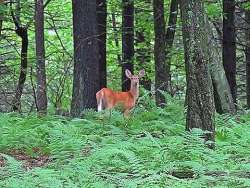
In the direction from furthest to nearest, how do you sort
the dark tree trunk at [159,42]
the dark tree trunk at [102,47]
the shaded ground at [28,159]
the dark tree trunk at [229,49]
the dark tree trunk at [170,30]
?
1. the dark tree trunk at [170,30]
2. the dark tree trunk at [229,49]
3. the dark tree trunk at [102,47]
4. the dark tree trunk at [159,42]
5. the shaded ground at [28,159]

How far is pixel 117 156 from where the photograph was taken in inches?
269

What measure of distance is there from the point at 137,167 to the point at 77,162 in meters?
0.80

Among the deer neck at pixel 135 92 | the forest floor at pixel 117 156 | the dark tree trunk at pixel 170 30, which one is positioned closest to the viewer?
the forest floor at pixel 117 156

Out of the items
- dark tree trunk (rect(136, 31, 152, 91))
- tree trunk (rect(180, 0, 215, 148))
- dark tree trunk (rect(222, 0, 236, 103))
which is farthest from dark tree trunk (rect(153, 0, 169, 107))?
tree trunk (rect(180, 0, 215, 148))

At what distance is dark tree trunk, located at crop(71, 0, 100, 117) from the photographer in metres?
12.4

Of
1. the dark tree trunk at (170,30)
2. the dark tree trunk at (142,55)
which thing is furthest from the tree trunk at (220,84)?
the dark tree trunk at (142,55)

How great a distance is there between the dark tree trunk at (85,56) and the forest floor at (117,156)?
2.23 metres

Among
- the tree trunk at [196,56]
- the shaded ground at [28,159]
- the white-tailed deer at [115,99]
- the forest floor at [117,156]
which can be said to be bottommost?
the shaded ground at [28,159]

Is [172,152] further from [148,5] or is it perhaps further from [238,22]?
[238,22]

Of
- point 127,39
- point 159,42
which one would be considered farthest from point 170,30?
point 159,42

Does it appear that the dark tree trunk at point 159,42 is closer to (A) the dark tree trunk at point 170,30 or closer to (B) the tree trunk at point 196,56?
(A) the dark tree trunk at point 170,30

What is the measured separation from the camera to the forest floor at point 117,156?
5.59 metres

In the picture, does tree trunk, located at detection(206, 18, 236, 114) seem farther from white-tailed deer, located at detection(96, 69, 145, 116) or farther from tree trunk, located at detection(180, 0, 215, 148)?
tree trunk, located at detection(180, 0, 215, 148)

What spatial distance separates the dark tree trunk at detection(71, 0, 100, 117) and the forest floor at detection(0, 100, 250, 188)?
7.31 feet
